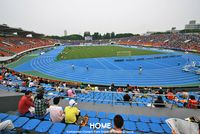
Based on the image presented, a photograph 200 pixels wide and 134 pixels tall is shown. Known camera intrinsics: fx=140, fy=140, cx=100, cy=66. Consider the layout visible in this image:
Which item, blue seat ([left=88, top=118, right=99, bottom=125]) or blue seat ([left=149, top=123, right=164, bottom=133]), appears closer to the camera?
blue seat ([left=149, top=123, right=164, bottom=133])

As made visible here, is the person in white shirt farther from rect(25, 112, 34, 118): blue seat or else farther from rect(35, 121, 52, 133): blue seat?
rect(25, 112, 34, 118): blue seat

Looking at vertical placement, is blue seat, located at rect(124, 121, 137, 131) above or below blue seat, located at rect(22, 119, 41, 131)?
below

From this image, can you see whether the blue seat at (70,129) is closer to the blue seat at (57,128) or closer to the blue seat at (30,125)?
the blue seat at (57,128)

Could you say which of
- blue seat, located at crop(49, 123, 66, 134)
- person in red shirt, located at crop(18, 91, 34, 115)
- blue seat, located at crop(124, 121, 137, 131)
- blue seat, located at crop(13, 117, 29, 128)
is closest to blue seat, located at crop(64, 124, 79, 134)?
blue seat, located at crop(49, 123, 66, 134)

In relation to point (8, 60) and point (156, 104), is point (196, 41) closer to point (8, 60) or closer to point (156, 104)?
point (156, 104)

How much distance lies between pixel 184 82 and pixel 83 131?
18953 millimetres

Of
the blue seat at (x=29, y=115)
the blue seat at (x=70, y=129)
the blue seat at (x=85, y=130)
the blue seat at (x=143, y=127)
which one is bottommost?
the blue seat at (x=143, y=127)

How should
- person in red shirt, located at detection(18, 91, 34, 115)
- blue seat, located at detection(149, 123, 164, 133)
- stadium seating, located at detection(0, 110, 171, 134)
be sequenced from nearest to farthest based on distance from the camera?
stadium seating, located at detection(0, 110, 171, 134) < blue seat, located at detection(149, 123, 164, 133) < person in red shirt, located at detection(18, 91, 34, 115)

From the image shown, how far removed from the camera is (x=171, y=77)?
2098 centimetres

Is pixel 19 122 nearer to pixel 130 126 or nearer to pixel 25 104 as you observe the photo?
pixel 25 104

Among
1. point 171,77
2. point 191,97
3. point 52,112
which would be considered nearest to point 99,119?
point 52,112

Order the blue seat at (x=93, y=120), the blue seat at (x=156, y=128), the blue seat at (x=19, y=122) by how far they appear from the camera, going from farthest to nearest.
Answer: the blue seat at (x=93, y=120) → the blue seat at (x=156, y=128) → the blue seat at (x=19, y=122)

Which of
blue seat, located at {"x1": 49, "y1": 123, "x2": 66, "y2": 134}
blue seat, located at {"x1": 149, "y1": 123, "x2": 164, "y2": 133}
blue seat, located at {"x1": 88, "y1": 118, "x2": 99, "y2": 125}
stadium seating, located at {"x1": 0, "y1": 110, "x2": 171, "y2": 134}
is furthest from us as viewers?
blue seat, located at {"x1": 88, "y1": 118, "x2": 99, "y2": 125}

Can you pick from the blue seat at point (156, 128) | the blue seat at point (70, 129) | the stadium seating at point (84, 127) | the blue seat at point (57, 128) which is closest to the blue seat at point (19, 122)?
the stadium seating at point (84, 127)
